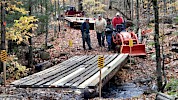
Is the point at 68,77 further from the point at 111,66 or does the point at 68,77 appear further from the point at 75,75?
the point at 111,66

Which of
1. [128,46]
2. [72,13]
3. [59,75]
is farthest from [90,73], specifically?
[72,13]

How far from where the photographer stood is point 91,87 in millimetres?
9336

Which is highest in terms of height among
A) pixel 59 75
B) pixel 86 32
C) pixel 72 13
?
pixel 72 13

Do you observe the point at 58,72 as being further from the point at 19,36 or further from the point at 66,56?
the point at 66,56

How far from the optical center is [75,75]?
36.6ft

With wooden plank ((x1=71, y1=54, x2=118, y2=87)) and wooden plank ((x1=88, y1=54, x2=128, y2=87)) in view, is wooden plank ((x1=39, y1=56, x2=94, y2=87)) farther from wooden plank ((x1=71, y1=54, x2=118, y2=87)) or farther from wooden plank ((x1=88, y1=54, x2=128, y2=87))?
wooden plank ((x1=88, y1=54, x2=128, y2=87))

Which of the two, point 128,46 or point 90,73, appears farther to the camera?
point 128,46

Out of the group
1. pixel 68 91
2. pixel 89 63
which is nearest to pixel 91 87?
pixel 68 91

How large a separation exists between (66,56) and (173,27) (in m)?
10.9

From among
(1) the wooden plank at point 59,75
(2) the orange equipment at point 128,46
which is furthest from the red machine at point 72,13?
(1) the wooden plank at point 59,75

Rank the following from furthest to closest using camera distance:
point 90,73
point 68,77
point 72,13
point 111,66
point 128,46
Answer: point 72,13 < point 128,46 < point 111,66 < point 90,73 < point 68,77

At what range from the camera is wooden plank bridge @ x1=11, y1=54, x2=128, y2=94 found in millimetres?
9641

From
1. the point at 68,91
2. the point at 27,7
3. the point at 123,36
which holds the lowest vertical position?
the point at 68,91

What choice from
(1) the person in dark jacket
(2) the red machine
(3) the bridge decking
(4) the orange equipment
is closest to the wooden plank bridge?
(3) the bridge decking
